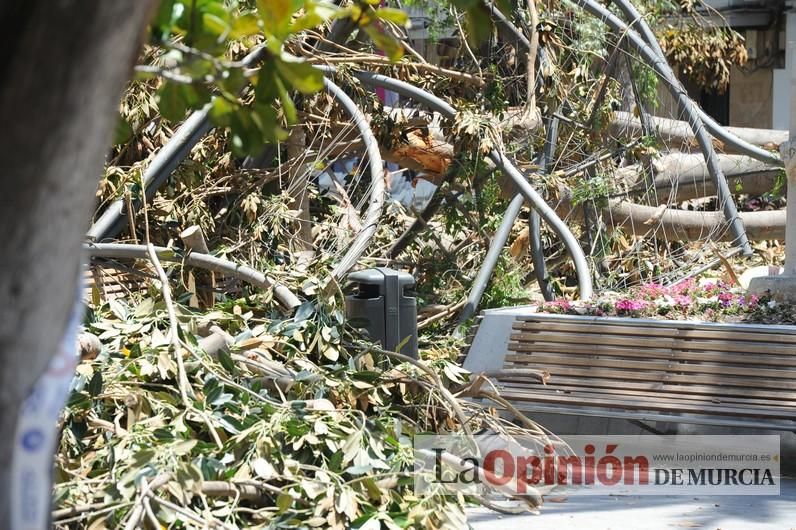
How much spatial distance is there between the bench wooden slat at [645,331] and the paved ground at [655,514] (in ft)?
3.79

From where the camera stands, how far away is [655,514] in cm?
577

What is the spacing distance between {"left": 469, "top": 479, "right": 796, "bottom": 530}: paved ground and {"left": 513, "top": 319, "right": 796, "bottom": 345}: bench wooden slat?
1.16m

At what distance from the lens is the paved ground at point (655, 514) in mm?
5547

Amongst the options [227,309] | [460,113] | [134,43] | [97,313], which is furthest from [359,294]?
[134,43]

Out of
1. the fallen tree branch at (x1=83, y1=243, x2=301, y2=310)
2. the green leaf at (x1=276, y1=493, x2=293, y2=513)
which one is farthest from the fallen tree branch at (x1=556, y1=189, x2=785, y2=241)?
the green leaf at (x1=276, y1=493, x2=293, y2=513)

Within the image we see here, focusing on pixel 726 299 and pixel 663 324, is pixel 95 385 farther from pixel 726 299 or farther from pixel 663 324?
pixel 726 299

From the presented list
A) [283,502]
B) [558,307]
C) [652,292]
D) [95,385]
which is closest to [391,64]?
[558,307]

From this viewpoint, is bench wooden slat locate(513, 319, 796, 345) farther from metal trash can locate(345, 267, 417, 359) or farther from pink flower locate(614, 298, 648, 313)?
metal trash can locate(345, 267, 417, 359)

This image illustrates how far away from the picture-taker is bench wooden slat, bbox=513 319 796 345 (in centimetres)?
703

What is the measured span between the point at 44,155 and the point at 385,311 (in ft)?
16.3

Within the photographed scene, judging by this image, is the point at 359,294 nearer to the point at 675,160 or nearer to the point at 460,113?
the point at 460,113

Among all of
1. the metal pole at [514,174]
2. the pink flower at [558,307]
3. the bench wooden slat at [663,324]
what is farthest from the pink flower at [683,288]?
the bench wooden slat at [663,324]

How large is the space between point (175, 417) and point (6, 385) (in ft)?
11.5

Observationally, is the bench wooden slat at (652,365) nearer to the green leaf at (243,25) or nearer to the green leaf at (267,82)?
→ the green leaf at (267,82)
